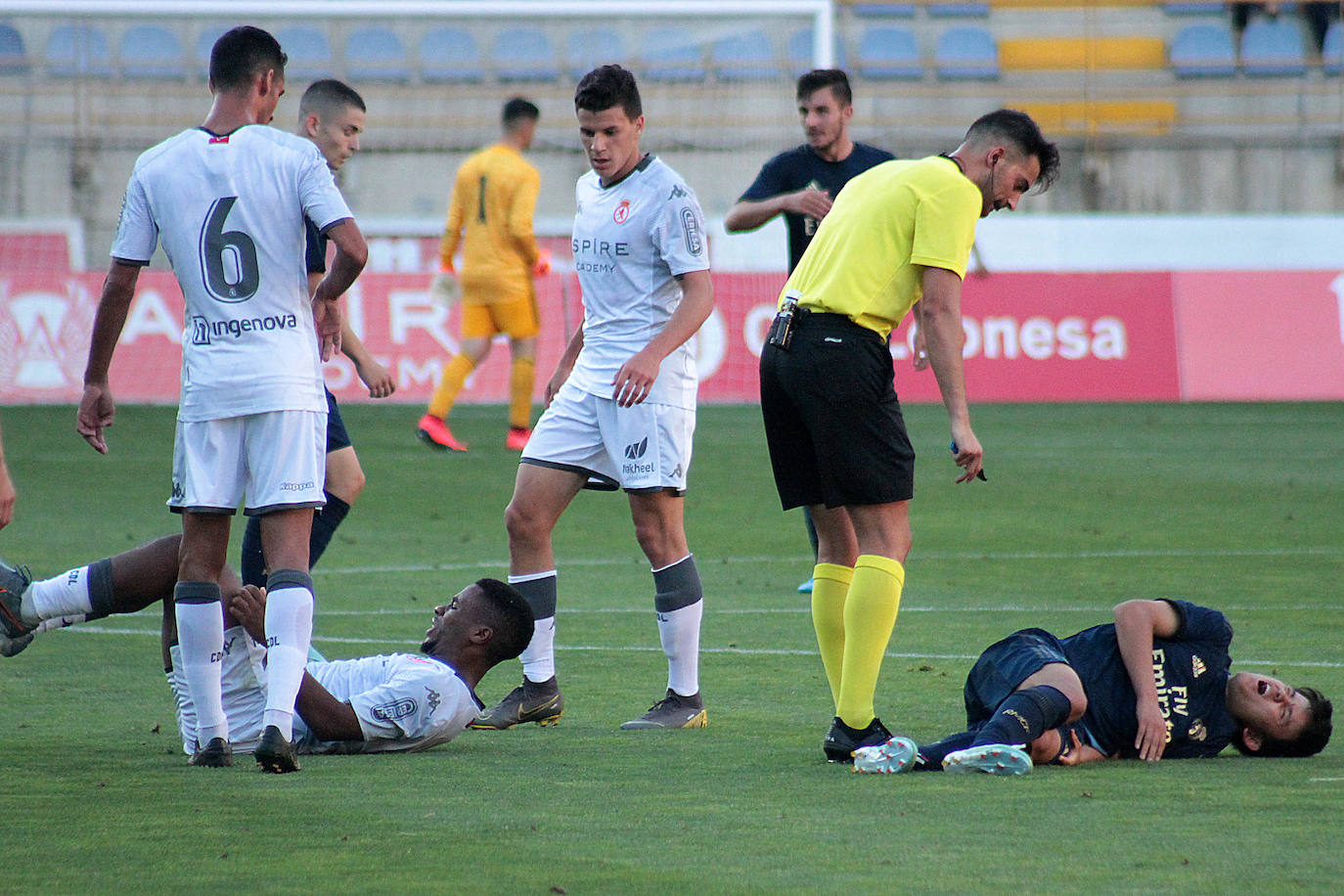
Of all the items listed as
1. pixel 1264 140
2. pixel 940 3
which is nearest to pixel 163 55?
pixel 940 3

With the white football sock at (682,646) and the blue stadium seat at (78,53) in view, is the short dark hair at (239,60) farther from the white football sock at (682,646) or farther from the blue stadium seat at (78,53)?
the blue stadium seat at (78,53)

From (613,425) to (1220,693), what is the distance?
6.47 feet

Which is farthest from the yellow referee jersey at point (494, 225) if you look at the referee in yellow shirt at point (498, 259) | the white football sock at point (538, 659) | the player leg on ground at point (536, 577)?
the white football sock at point (538, 659)

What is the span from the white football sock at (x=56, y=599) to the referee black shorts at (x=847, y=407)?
1926mm

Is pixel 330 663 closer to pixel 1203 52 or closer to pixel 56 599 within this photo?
pixel 56 599

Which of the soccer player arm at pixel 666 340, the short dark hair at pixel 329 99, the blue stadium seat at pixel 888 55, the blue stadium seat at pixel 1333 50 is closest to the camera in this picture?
the soccer player arm at pixel 666 340

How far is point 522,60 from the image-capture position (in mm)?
25172

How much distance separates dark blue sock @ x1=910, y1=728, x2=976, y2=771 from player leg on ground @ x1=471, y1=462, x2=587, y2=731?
1.32 m

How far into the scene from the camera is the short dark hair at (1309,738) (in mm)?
4695

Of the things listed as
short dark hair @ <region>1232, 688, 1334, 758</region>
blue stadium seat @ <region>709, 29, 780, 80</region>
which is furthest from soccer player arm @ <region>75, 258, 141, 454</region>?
blue stadium seat @ <region>709, 29, 780, 80</region>

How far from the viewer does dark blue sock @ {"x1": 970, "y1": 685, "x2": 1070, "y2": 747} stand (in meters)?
4.53

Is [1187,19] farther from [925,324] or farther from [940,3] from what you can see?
[925,324]

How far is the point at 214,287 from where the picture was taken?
4.65 m

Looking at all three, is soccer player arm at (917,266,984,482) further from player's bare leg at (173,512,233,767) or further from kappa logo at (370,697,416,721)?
player's bare leg at (173,512,233,767)
